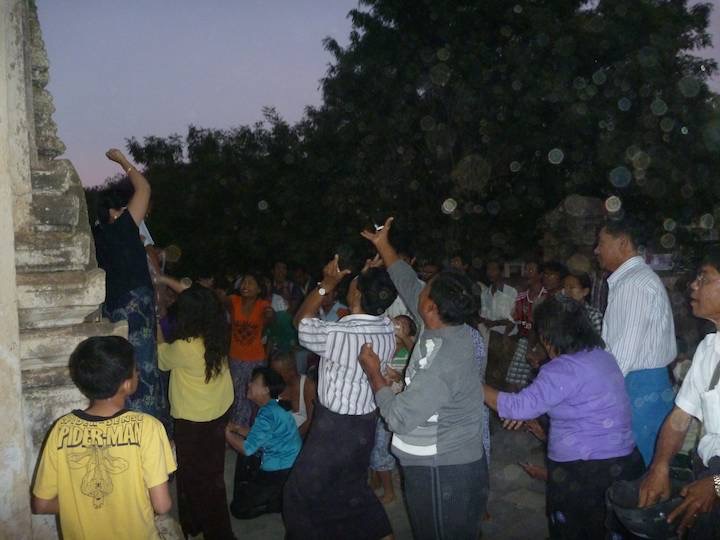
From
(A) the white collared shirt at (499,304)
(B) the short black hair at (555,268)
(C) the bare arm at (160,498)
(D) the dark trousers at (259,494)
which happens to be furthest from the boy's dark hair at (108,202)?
(A) the white collared shirt at (499,304)

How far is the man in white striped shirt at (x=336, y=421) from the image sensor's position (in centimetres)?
389

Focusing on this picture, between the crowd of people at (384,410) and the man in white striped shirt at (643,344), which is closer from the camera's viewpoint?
the crowd of people at (384,410)

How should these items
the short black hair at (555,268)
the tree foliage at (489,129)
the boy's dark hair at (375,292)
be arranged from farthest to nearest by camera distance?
the tree foliage at (489,129)
the short black hair at (555,268)
the boy's dark hair at (375,292)

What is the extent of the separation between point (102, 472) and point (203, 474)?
2.09 metres

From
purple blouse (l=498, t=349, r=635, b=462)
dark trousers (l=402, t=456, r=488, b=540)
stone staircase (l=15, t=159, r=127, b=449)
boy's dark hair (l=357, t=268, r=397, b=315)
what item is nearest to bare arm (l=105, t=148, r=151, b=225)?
stone staircase (l=15, t=159, r=127, b=449)

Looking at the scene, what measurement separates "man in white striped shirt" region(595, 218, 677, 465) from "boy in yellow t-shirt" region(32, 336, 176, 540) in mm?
2678

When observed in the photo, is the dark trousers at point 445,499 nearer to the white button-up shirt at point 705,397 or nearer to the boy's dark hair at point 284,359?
the white button-up shirt at point 705,397

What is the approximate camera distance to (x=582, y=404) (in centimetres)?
357

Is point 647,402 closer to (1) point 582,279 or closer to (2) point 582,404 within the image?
(2) point 582,404

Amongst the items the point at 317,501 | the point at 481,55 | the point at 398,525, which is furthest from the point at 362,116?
the point at 317,501

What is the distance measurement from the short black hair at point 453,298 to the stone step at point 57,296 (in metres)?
1.55

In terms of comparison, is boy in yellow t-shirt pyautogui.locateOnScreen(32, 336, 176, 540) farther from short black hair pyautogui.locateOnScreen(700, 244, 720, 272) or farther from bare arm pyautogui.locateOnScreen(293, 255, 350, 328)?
short black hair pyautogui.locateOnScreen(700, 244, 720, 272)

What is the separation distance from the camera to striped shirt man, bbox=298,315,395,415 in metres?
3.87

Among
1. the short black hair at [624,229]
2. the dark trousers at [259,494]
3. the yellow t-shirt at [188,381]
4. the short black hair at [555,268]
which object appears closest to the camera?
the short black hair at [624,229]
